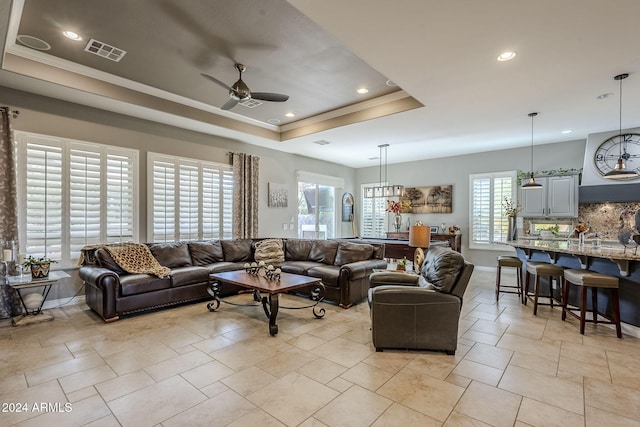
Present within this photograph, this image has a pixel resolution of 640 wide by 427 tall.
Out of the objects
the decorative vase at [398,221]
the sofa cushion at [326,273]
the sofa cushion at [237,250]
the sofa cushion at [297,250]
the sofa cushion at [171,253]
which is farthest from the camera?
the decorative vase at [398,221]

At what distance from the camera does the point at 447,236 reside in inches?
288

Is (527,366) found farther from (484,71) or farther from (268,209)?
(268,209)

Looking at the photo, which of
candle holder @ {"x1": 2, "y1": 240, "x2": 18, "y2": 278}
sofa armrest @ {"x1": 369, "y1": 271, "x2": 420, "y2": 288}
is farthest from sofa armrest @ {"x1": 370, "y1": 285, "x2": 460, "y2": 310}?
candle holder @ {"x1": 2, "y1": 240, "x2": 18, "y2": 278}

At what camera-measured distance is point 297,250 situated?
6066 mm

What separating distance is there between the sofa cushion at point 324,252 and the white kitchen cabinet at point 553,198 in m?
4.53

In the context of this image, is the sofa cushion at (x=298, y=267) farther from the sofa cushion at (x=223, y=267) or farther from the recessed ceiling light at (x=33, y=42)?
the recessed ceiling light at (x=33, y=42)

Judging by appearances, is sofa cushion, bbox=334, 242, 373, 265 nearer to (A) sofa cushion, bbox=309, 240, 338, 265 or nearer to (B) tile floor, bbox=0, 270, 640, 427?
(A) sofa cushion, bbox=309, 240, 338, 265

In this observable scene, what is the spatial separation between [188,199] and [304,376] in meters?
4.28

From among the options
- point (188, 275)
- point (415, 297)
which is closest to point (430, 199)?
point (415, 297)

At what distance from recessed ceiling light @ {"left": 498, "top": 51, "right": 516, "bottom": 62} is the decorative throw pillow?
4.55 meters

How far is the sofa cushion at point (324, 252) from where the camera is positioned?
5.53m

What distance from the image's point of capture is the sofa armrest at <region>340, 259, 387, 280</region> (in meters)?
4.46

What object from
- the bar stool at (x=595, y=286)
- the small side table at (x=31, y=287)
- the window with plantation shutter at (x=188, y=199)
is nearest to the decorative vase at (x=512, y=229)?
the bar stool at (x=595, y=286)

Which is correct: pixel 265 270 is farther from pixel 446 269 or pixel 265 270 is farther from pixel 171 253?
pixel 446 269
